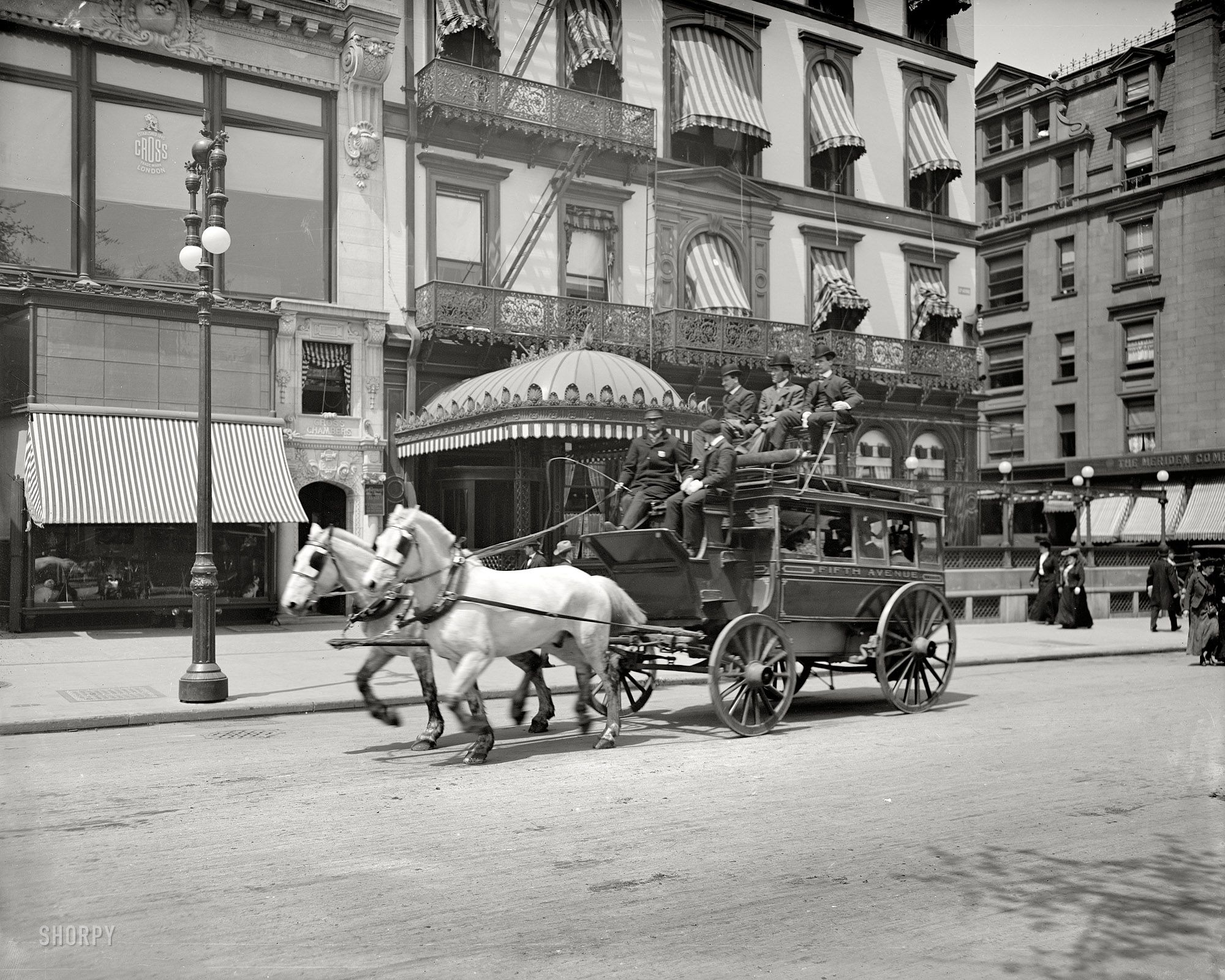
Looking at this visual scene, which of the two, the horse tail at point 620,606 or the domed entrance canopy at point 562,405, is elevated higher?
the domed entrance canopy at point 562,405

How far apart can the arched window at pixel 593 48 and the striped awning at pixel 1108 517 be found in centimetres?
2338

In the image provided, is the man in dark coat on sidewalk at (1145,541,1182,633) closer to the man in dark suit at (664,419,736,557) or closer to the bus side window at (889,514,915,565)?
the bus side window at (889,514,915,565)

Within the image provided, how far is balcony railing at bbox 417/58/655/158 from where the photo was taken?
829 inches

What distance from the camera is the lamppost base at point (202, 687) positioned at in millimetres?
11383

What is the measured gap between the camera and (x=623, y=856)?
5918 mm

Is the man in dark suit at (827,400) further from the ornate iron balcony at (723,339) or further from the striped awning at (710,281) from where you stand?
the striped awning at (710,281)

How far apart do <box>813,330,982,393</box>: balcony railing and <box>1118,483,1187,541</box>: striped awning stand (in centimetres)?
1143

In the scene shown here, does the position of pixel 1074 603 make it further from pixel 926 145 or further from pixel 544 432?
pixel 926 145

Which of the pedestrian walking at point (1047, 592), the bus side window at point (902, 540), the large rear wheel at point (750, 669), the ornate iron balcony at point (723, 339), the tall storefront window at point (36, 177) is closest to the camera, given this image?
the large rear wheel at point (750, 669)

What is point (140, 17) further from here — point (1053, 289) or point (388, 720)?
point (1053, 289)

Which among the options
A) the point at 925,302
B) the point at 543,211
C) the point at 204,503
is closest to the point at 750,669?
the point at 204,503

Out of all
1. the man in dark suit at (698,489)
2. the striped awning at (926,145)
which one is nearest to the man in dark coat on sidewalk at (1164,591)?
the striped awning at (926,145)

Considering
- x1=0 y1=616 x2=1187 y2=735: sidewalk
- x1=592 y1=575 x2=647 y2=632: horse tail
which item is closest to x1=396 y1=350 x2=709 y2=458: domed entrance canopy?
x1=0 y1=616 x2=1187 y2=735: sidewalk

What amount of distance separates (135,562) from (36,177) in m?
6.65
